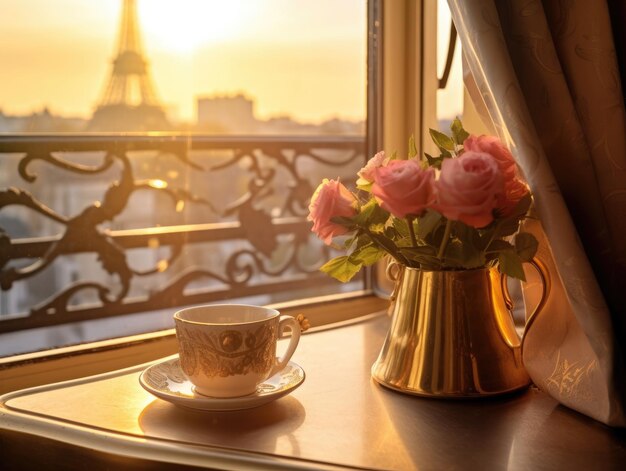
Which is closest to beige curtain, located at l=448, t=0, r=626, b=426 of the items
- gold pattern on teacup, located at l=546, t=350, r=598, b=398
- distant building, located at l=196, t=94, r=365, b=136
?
gold pattern on teacup, located at l=546, t=350, r=598, b=398

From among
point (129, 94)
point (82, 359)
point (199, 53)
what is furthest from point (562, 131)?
point (199, 53)

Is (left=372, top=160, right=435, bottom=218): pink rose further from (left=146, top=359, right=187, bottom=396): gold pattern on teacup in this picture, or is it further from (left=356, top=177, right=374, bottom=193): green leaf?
(left=146, top=359, right=187, bottom=396): gold pattern on teacup

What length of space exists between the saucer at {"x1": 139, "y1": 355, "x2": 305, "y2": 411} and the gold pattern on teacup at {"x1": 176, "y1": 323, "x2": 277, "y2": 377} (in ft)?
0.09

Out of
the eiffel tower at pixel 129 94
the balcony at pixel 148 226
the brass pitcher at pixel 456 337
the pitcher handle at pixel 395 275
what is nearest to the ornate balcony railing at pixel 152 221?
the balcony at pixel 148 226

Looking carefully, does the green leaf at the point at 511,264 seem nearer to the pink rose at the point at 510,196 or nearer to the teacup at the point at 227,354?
the pink rose at the point at 510,196

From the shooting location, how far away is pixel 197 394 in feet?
2.78

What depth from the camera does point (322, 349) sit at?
110cm

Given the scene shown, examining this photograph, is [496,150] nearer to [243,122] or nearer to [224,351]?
[224,351]

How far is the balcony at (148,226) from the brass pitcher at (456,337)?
76 cm

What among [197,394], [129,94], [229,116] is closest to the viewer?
[197,394]

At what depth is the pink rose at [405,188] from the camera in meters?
0.77

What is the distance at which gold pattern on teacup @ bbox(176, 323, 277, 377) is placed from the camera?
2.68 feet

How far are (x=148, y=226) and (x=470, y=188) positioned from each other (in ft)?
7.23

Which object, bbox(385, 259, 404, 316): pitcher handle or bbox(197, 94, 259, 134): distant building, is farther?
bbox(197, 94, 259, 134): distant building
